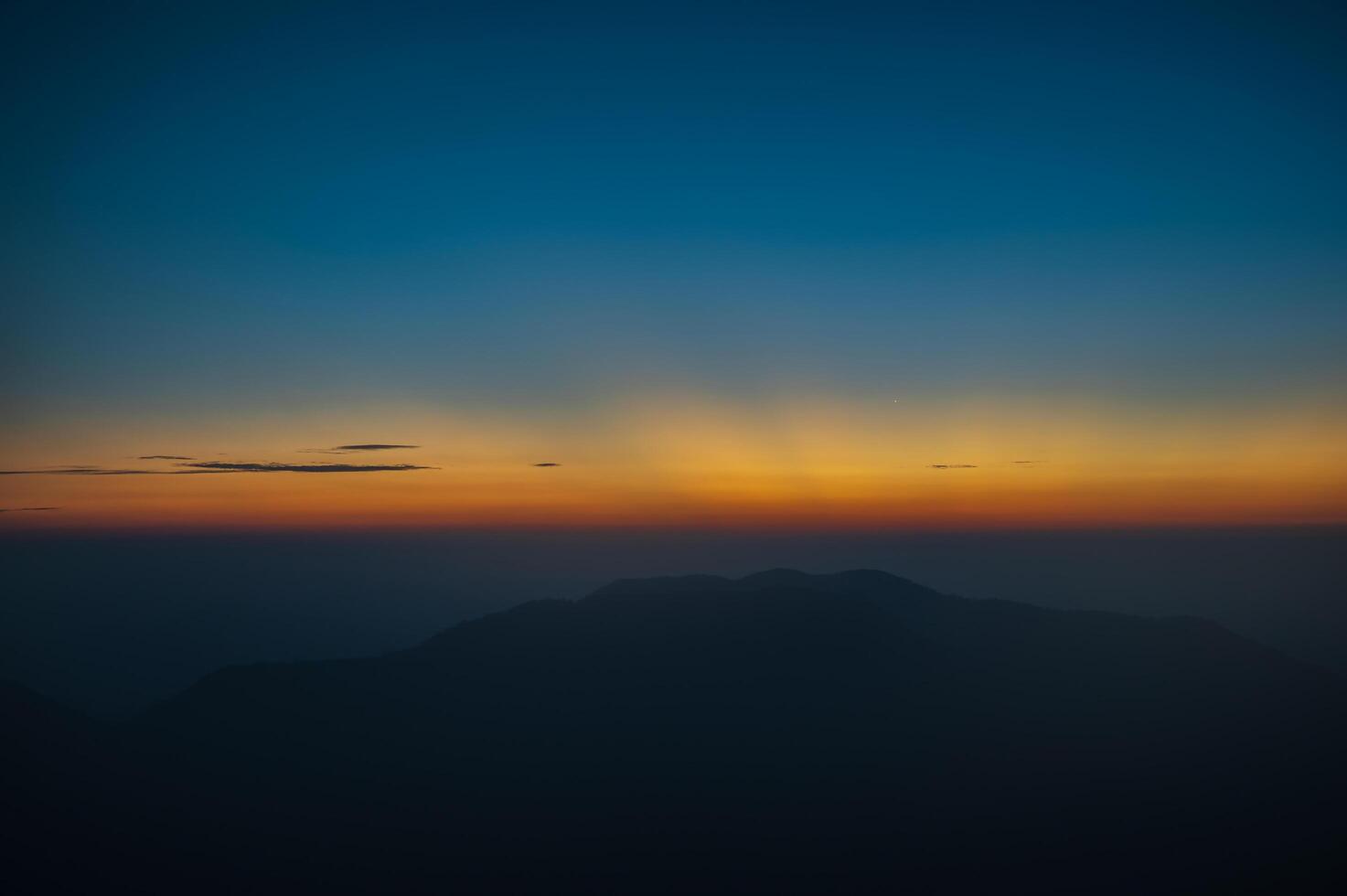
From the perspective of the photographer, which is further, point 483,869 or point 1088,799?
point 1088,799

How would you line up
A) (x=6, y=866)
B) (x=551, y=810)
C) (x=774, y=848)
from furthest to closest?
(x=551, y=810) → (x=774, y=848) → (x=6, y=866)

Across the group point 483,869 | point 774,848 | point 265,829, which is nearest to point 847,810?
point 774,848

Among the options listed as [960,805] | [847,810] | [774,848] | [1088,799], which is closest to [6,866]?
[774,848]

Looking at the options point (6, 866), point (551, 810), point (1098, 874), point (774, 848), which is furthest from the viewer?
point (551, 810)

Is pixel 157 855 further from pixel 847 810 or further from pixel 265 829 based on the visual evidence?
pixel 847 810

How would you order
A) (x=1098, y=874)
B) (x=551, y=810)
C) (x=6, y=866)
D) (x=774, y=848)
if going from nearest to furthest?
(x=6, y=866)
(x=1098, y=874)
(x=774, y=848)
(x=551, y=810)

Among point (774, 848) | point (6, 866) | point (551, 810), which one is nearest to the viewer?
point (6, 866)

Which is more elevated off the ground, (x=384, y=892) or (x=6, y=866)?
(x=6, y=866)

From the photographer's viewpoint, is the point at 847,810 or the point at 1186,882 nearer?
the point at 1186,882

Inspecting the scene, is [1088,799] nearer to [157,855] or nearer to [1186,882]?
[1186,882]
